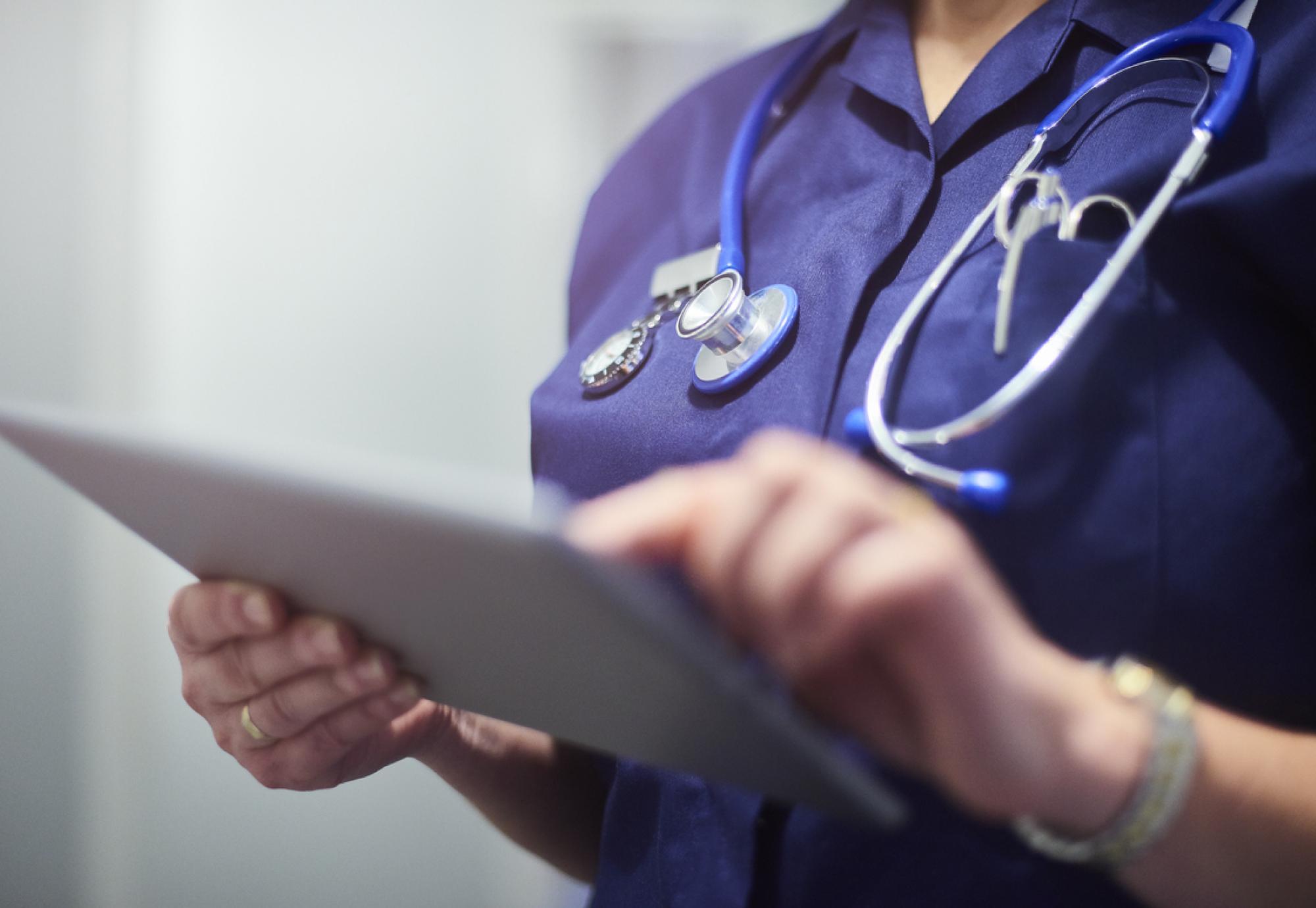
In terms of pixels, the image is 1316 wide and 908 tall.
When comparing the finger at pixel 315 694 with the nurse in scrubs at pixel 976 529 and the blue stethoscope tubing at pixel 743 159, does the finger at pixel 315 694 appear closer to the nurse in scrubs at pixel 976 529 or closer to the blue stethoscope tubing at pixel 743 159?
the nurse in scrubs at pixel 976 529

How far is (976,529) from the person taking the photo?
377 millimetres

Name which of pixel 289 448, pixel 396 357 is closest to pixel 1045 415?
pixel 289 448

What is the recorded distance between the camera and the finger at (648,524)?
26 centimetres

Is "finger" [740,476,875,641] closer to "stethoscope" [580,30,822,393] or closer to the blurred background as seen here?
"stethoscope" [580,30,822,393]

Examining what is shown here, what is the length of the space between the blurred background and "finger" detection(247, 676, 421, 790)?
2.56 feet

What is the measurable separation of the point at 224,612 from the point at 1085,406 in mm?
442

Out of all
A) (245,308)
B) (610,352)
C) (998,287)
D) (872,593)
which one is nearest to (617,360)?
(610,352)

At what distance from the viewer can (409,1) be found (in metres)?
1.37

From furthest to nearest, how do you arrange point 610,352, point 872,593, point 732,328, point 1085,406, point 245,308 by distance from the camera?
point 245,308
point 610,352
point 732,328
point 1085,406
point 872,593

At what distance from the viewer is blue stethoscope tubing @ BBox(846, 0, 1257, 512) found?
35cm

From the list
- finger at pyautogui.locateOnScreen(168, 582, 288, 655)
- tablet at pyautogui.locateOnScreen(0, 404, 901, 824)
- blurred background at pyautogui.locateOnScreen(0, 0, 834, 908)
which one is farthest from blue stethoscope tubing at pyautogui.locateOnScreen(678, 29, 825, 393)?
blurred background at pyautogui.locateOnScreen(0, 0, 834, 908)

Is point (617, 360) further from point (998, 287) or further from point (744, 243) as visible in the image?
point (998, 287)

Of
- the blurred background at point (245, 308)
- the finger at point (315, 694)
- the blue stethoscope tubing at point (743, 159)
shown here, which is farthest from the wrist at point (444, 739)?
the blurred background at point (245, 308)

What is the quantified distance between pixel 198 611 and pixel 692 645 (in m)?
0.32
